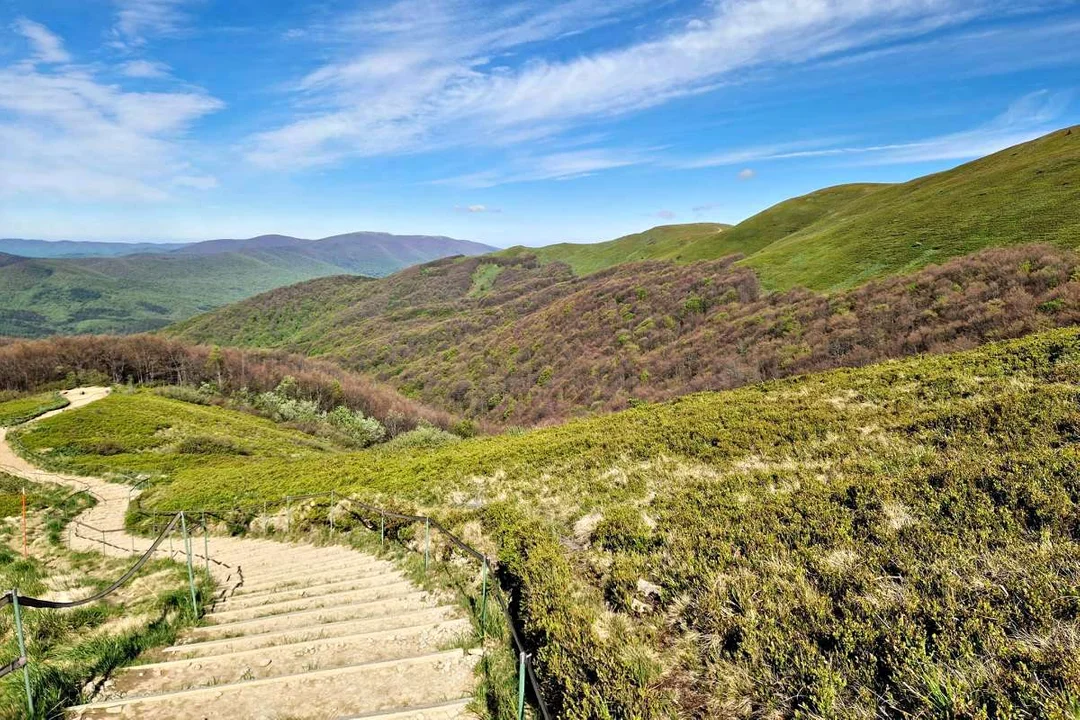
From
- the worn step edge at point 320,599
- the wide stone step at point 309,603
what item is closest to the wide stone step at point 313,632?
the wide stone step at point 309,603

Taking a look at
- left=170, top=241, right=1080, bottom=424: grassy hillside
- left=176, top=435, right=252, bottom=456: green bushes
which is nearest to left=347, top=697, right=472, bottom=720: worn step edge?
left=170, top=241, right=1080, bottom=424: grassy hillside

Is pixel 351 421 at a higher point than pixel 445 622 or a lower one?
lower

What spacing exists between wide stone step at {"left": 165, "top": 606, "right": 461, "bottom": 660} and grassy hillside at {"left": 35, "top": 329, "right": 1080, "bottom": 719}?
1497 millimetres

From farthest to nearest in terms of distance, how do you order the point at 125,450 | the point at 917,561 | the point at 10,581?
the point at 125,450 < the point at 10,581 < the point at 917,561

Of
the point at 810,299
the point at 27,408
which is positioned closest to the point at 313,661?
the point at 810,299

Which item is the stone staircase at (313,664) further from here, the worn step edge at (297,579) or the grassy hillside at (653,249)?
the grassy hillside at (653,249)

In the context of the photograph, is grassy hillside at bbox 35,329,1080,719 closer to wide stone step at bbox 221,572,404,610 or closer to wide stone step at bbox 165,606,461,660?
wide stone step at bbox 165,606,461,660

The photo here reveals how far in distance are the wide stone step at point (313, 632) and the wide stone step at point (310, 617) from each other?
22 centimetres

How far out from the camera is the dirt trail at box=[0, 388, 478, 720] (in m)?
5.04

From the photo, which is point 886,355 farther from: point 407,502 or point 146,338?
point 146,338

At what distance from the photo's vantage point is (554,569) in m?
8.31

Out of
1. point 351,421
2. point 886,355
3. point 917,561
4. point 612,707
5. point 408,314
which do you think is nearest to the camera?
point 612,707

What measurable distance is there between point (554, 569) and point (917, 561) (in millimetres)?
5590

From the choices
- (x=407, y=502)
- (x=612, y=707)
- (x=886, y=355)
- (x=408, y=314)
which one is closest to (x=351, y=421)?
(x=407, y=502)
